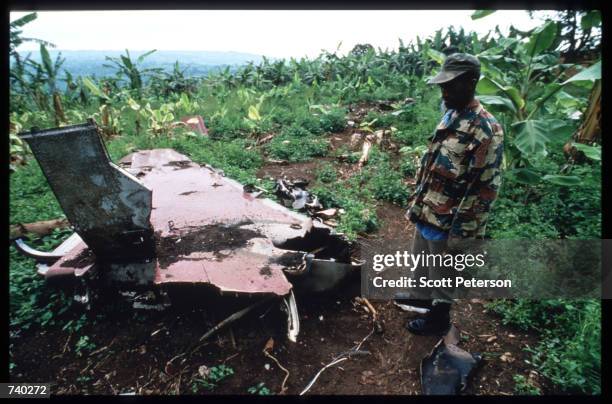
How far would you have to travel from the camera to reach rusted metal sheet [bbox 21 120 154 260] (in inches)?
75.2

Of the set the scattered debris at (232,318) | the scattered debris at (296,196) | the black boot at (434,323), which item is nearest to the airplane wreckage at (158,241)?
the scattered debris at (232,318)

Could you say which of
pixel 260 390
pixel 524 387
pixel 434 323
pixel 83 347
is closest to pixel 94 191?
pixel 83 347

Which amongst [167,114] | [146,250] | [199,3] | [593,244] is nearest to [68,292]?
[146,250]

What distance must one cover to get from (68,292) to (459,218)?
286 cm

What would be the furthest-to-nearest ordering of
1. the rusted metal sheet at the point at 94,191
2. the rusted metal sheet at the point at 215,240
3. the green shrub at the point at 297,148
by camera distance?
the green shrub at the point at 297,148
the rusted metal sheet at the point at 215,240
the rusted metal sheet at the point at 94,191

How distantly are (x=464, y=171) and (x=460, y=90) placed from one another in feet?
1.60

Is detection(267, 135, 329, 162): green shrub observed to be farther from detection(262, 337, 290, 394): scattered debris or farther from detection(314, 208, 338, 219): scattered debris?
detection(262, 337, 290, 394): scattered debris

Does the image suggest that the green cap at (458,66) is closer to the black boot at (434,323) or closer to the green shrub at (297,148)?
the black boot at (434,323)

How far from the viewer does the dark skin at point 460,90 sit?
1961mm

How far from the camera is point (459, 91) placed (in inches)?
78.6

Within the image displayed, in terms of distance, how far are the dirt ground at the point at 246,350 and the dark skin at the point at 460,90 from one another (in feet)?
4.77

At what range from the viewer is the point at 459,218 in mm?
2121

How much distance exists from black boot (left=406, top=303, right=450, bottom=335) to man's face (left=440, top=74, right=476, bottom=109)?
1399mm

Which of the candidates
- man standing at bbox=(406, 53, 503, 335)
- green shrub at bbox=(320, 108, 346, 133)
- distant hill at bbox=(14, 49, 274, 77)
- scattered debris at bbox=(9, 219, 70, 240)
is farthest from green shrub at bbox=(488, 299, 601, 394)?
distant hill at bbox=(14, 49, 274, 77)
